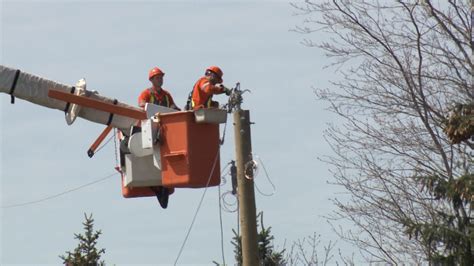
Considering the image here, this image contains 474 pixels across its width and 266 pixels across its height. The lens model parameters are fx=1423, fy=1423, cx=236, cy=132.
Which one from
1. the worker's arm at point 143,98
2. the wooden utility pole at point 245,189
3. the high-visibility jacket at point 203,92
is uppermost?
the worker's arm at point 143,98

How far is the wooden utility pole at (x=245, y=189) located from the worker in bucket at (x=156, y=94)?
60.3 inches

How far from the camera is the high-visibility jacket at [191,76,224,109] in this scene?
15266mm

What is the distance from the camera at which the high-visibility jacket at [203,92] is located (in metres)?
15.3

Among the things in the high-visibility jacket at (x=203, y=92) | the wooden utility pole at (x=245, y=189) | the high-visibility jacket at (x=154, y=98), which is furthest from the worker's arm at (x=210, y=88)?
the high-visibility jacket at (x=154, y=98)

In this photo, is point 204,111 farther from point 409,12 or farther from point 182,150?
Answer: point 409,12

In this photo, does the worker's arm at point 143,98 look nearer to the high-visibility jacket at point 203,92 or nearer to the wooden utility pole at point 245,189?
the high-visibility jacket at point 203,92

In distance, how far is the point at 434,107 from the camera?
21078 mm

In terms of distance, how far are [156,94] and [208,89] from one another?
3.94 feet

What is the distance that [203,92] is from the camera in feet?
50.2

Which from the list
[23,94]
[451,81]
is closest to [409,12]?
[451,81]

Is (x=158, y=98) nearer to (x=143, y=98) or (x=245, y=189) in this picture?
(x=143, y=98)

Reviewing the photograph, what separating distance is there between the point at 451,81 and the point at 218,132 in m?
6.78

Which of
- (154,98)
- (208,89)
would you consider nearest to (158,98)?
(154,98)

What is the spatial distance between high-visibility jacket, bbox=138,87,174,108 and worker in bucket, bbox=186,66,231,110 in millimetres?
886
